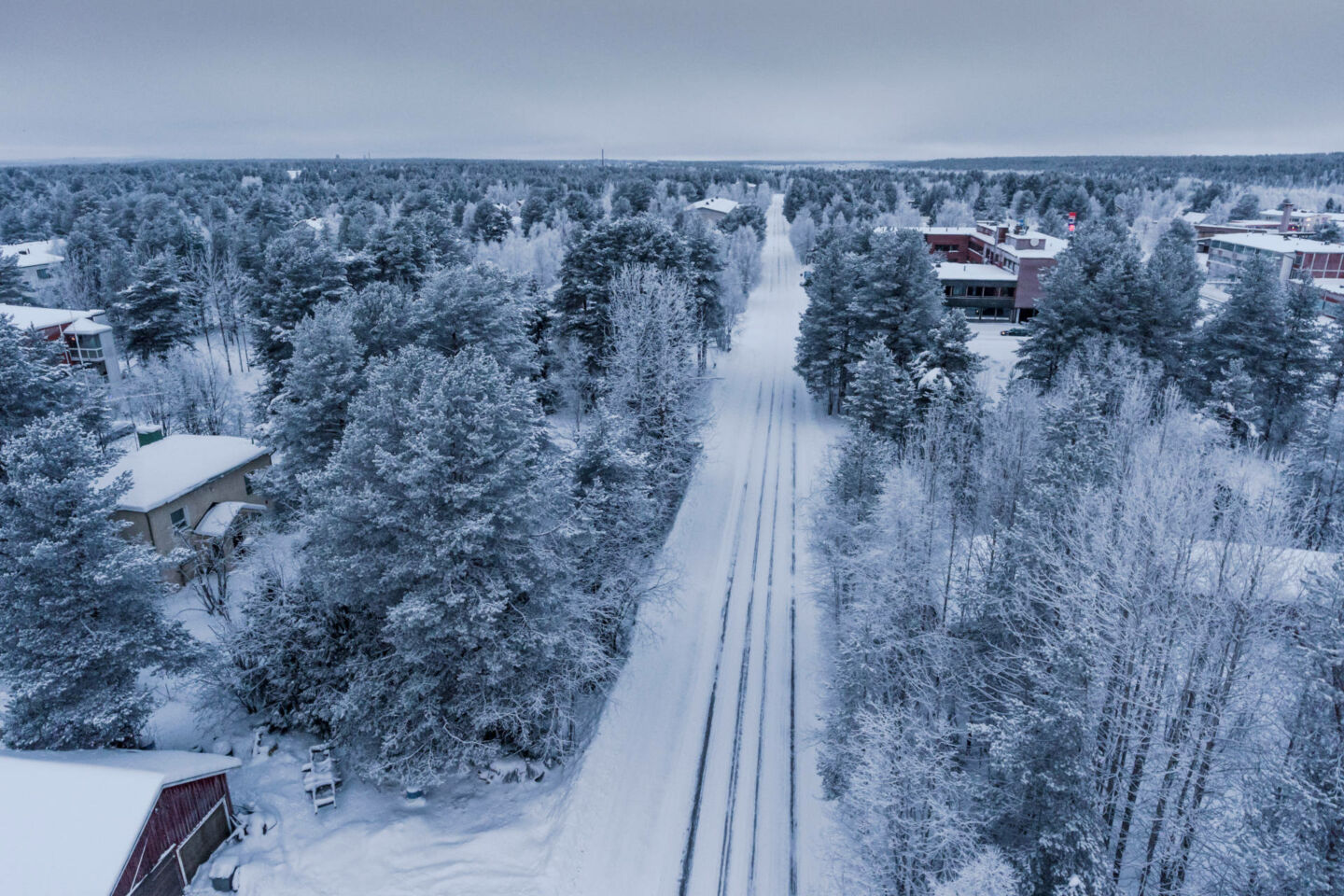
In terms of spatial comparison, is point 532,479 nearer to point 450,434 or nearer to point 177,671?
point 450,434

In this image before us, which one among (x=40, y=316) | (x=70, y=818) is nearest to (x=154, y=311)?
(x=40, y=316)

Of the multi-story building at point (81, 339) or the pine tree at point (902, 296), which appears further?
the multi-story building at point (81, 339)

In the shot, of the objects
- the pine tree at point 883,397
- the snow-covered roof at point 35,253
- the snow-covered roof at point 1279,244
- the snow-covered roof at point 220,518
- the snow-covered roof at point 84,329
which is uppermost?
the snow-covered roof at point 1279,244

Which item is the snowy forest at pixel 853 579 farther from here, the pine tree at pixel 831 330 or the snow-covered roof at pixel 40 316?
the snow-covered roof at pixel 40 316

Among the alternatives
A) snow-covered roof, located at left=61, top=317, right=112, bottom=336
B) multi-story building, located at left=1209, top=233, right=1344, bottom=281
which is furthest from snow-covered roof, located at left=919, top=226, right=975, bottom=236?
snow-covered roof, located at left=61, top=317, right=112, bottom=336

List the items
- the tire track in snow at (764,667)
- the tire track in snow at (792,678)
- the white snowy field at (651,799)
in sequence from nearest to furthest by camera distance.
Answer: the white snowy field at (651,799), the tire track in snow at (792,678), the tire track in snow at (764,667)

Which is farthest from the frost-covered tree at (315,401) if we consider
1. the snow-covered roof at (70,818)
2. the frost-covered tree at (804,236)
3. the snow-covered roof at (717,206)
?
the snow-covered roof at (717,206)

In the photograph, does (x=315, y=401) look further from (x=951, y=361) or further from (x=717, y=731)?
(x=951, y=361)
